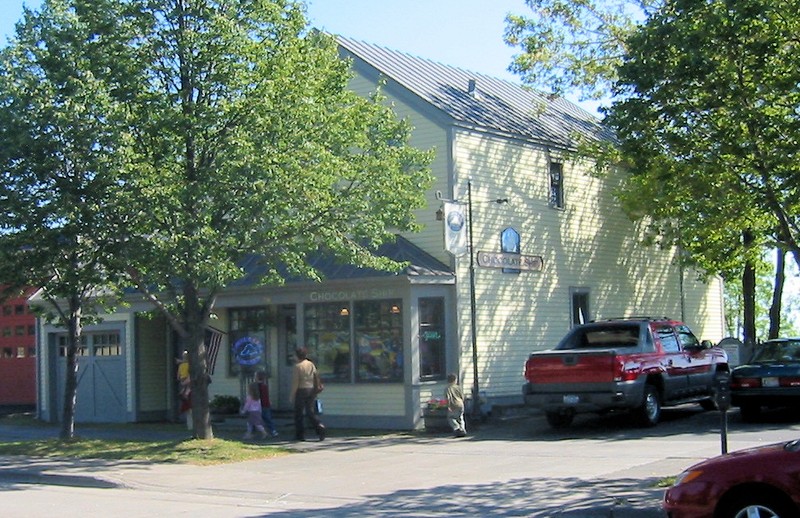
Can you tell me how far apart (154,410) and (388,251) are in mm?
8047

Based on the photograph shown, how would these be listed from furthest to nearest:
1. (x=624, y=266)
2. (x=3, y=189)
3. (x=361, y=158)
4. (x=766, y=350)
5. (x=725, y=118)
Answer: (x=624, y=266), (x=766, y=350), (x=361, y=158), (x=3, y=189), (x=725, y=118)

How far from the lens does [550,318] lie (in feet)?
81.6

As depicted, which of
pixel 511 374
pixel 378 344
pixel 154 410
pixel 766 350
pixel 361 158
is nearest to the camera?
pixel 361 158

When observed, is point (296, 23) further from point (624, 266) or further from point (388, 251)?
point (624, 266)

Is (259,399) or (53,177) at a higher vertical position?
(53,177)

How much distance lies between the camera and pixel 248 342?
78.9ft

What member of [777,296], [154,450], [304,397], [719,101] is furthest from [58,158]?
[777,296]

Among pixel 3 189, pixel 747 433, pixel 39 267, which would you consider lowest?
pixel 747 433

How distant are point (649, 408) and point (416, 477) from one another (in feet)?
21.0

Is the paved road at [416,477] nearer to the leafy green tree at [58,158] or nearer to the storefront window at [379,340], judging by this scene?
the storefront window at [379,340]

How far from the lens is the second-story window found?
84.3 ft

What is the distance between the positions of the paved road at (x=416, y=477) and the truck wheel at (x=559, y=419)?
0.67 feet

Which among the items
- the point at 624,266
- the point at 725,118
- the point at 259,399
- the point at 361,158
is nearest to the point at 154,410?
the point at 259,399

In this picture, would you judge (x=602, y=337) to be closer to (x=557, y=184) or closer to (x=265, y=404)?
(x=557, y=184)
